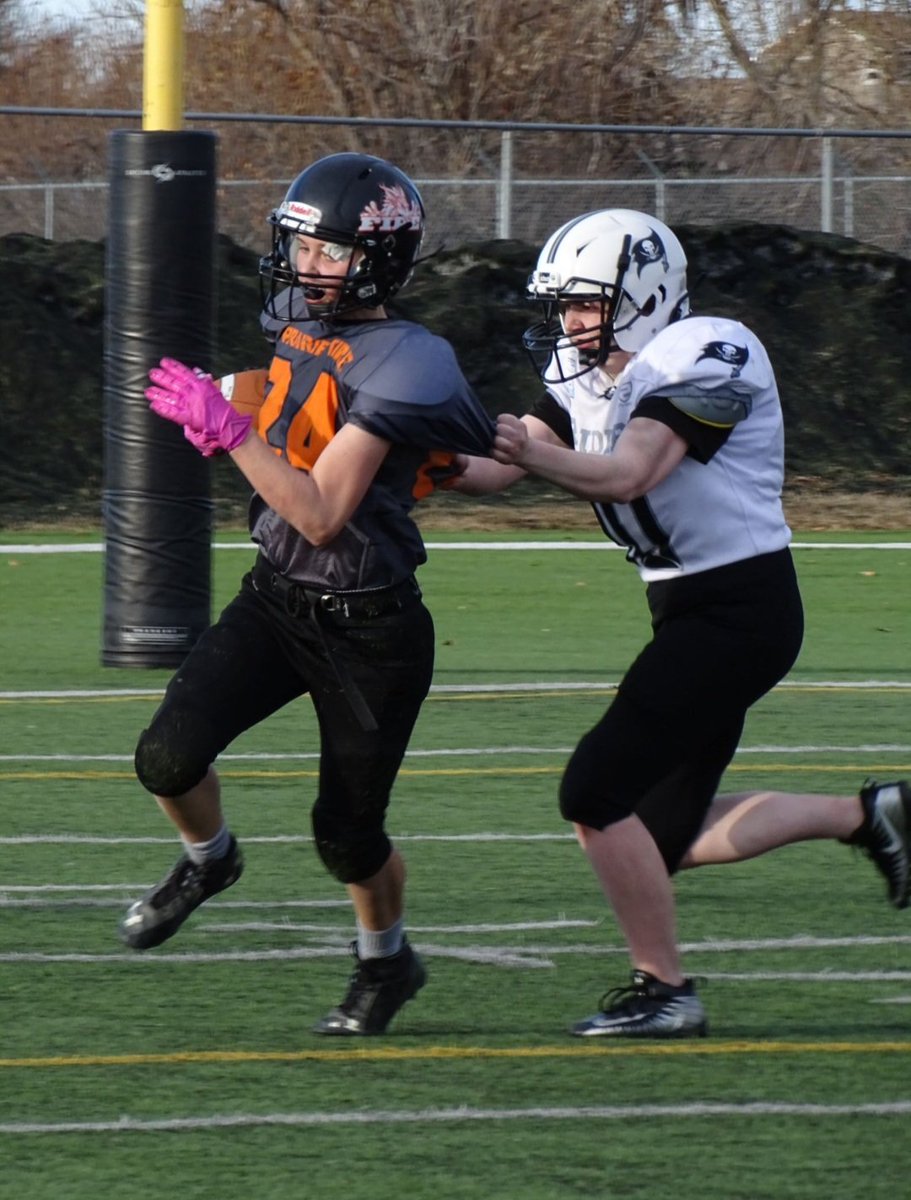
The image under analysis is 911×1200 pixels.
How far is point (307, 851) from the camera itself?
7.18m

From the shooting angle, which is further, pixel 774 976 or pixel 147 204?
pixel 147 204

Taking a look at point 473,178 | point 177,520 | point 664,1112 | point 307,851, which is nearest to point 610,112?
point 473,178

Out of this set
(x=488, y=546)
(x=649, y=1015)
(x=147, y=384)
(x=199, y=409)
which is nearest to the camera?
(x=199, y=409)

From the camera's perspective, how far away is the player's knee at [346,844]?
16.3ft

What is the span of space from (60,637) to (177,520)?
1556 millimetres

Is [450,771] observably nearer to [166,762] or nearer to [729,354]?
[166,762]

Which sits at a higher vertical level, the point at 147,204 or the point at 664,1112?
the point at 147,204

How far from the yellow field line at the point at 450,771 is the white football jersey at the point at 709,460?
3.32 metres

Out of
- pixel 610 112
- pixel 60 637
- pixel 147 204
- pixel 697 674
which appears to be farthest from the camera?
pixel 610 112

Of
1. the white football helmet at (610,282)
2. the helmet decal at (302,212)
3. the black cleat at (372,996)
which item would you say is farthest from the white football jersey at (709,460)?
the black cleat at (372,996)

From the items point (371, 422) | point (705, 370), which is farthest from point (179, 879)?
point (705, 370)

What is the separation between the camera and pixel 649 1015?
5.03 m

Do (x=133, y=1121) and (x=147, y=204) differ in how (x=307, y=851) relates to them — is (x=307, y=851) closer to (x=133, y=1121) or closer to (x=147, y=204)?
(x=133, y=1121)

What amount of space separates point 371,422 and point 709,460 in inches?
31.5
